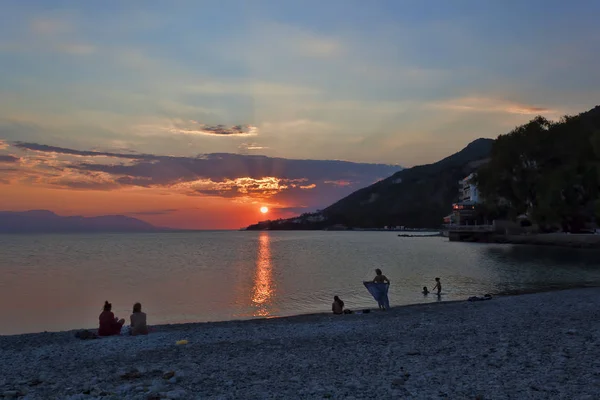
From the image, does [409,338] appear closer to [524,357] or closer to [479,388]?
[524,357]

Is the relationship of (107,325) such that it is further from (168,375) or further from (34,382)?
(168,375)

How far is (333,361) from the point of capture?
11.8 m

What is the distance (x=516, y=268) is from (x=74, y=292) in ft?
142

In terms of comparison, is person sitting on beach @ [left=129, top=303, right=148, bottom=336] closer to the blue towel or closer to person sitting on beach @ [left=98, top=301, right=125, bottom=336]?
person sitting on beach @ [left=98, top=301, right=125, bottom=336]

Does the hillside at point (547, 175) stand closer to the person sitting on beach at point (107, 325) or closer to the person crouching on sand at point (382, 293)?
the person crouching on sand at point (382, 293)

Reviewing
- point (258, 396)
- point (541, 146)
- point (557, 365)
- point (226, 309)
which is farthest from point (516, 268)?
point (541, 146)

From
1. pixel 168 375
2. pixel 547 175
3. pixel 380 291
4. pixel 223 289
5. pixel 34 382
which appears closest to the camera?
pixel 168 375

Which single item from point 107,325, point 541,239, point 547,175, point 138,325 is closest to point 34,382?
point 138,325

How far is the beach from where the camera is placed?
9.10 metres

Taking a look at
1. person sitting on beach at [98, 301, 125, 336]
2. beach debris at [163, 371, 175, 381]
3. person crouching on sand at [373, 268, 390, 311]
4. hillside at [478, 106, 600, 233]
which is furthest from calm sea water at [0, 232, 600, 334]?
hillside at [478, 106, 600, 233]

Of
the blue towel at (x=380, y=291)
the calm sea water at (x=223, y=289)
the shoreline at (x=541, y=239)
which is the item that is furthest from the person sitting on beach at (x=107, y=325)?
the shoreline at (x=541, y=239)

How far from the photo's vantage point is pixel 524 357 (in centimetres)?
1096

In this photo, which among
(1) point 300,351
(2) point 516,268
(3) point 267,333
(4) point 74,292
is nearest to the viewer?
(1) point 300,351

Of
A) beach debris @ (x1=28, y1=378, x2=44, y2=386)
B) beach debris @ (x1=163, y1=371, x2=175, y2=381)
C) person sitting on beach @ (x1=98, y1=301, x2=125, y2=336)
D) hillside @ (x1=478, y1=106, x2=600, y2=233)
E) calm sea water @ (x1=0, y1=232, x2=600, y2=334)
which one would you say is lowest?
calm sea water @ (x1=0, y1=232, x2=600, y2=334)
